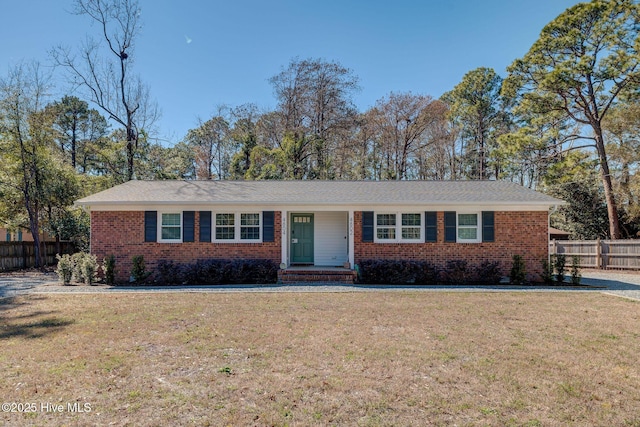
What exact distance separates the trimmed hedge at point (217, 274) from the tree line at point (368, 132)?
864 cm

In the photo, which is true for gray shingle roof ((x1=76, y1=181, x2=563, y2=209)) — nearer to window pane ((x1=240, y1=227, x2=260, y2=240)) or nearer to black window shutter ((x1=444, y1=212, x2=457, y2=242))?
black window shutter ((x1=444, y1=212, x2=457, y2=242))

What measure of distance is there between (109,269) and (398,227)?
9.65 metres

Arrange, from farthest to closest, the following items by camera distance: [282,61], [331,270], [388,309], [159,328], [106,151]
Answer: [282,61], [106,151], [331,270], [388,309], [159,328]

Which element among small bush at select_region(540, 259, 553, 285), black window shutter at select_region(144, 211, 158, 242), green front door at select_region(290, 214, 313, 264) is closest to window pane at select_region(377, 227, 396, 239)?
green front door at select_region(290, 214, 313, 264)

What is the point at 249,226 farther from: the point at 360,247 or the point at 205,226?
the point at 360,247

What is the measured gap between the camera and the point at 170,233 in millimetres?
13023

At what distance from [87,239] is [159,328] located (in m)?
14.8

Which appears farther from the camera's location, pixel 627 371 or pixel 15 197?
pixel 15 197

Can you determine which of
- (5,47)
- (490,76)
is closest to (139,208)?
(5,47)

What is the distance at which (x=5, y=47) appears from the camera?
663 inches

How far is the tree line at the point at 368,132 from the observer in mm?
18062

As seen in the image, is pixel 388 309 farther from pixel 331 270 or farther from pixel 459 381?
pixel 331 270

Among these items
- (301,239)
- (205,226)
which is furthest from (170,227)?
(301,239)

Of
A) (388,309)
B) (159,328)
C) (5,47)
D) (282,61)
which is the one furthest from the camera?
(282,61)
